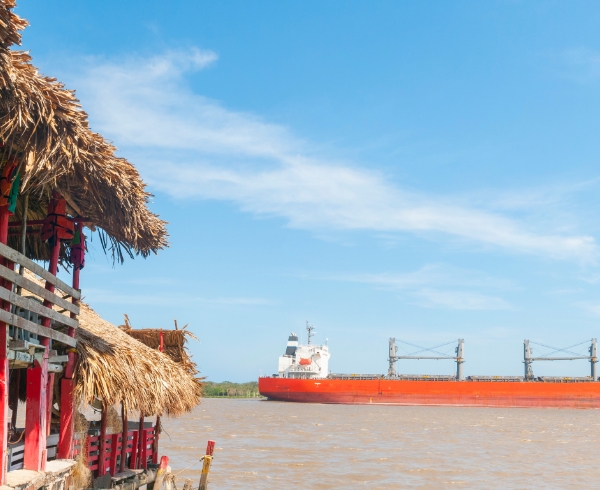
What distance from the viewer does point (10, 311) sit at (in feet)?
18.8

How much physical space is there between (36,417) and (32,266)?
1.46m

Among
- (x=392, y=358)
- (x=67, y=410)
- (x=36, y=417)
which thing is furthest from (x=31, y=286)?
(x=392, y=358)

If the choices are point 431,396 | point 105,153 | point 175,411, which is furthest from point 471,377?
point 105,153

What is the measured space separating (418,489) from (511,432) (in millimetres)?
15602

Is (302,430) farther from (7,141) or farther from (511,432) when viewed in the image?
(7,141)

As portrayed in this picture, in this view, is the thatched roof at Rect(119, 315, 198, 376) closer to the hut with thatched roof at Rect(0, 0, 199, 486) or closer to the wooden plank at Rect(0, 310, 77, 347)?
the hut with thatched roof at Rect(0, 0, 199, 486)

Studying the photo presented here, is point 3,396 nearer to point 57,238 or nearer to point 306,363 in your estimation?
point 57,238

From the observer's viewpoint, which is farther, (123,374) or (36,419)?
(123,374)

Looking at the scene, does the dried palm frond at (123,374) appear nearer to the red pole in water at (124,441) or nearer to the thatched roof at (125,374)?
the thatched roof at (125,374)

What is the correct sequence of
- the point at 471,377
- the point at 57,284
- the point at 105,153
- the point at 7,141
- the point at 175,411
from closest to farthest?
1. the point at 7,141
2. the point at 105,153
3. the point at 57,284
4. the point at 175,411
5. the point at 471,377

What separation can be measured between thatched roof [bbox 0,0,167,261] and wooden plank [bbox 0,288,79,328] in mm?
844

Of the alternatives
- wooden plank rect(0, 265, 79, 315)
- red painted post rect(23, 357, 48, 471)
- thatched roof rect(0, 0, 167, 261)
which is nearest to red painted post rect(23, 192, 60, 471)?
red painted post rect(23, 357, 48, 471)

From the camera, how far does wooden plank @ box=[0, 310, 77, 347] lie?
532cm

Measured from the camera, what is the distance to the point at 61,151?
5.39 metres
